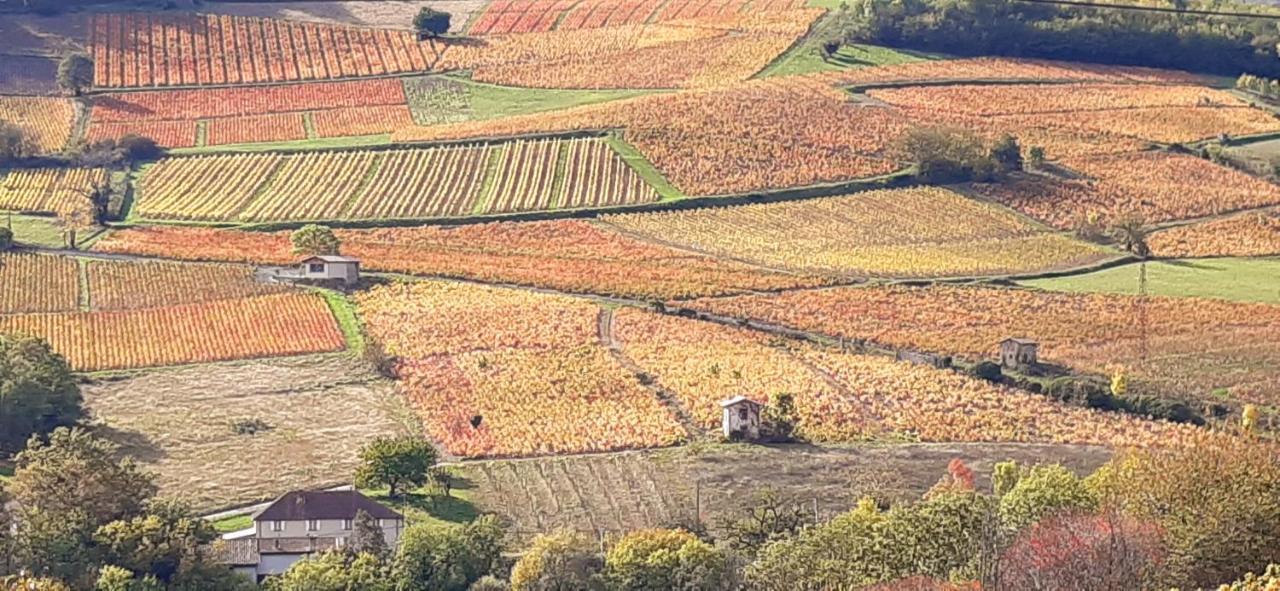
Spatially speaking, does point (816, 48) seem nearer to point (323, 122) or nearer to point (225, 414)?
point (323, 122)

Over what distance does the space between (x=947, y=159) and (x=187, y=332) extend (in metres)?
40.3

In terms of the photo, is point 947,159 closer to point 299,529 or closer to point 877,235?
point 877,235

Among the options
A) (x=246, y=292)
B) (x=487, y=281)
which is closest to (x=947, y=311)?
(x=487, y=281)

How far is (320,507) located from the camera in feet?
199

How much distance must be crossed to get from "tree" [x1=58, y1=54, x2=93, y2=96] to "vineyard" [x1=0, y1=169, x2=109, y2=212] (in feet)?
49.1

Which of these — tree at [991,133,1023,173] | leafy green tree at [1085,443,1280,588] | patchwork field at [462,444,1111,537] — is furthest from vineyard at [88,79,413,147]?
leafy green tree at [1085,443,1280,588]

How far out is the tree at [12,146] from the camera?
111 meters

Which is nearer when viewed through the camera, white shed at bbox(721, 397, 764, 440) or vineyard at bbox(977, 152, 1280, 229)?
white shed at bbox(721, 397, 764, 440)

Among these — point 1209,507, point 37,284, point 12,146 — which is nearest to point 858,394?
point 1209,507

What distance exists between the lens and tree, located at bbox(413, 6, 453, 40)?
446 ft

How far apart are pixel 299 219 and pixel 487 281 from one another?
15199 mm

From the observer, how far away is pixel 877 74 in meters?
126

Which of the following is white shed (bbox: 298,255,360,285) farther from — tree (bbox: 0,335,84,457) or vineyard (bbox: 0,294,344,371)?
tree (bbox: 0,335,84,457)

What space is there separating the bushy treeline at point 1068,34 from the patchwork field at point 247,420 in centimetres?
6051
